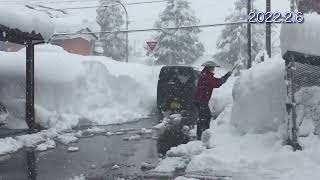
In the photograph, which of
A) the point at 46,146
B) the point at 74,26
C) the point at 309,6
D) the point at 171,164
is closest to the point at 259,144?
the point at 171,164

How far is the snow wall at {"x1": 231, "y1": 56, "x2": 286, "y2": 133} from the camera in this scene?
8.27 metres

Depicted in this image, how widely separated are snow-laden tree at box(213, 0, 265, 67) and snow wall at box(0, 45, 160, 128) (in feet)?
76.6

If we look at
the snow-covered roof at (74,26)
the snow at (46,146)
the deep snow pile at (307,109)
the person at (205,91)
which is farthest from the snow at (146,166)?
the snow-covered roof at (74,26)

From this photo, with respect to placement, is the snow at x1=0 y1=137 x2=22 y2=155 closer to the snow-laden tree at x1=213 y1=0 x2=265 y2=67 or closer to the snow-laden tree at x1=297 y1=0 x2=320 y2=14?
the snow-laden tree at x1=297 y1=0 x2=320 y2=14

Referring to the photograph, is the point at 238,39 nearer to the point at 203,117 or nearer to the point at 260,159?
the point at 203,117

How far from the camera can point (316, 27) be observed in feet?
23.5

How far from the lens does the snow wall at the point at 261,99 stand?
827cm

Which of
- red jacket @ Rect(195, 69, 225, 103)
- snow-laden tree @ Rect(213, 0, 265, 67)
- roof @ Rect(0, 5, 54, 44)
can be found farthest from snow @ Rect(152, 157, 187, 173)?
snow-laden tree @ Rect(213, 0, 265, 67)

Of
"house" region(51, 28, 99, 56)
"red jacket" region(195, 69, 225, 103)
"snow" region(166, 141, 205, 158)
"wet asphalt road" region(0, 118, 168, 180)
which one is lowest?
"wet asphalt road" region(0, 118, 168, 180)

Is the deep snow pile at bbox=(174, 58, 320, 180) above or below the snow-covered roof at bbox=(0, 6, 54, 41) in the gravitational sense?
below

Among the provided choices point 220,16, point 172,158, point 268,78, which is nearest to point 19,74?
point 172,158

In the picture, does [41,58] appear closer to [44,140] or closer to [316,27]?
[44,140]

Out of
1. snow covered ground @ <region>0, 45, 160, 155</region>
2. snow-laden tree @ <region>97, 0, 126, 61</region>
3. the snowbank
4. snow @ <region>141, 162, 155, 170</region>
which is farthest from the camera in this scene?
snow-laden tree @ <region>97, 0, 126, 61</region>

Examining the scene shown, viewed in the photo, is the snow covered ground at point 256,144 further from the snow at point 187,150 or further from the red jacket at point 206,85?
the red jacket at point 206,85
